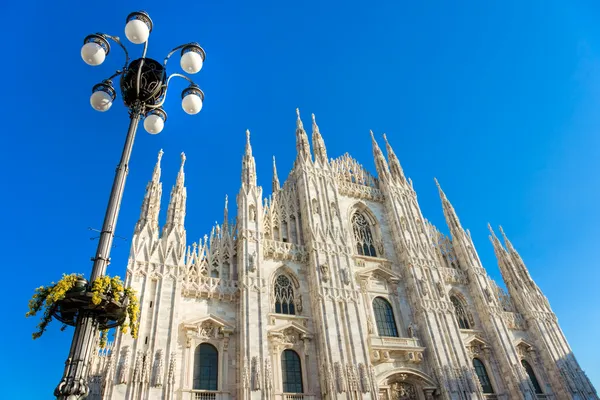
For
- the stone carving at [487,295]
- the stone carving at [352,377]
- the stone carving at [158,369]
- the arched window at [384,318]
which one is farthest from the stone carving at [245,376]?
the stone carving at [487,295]

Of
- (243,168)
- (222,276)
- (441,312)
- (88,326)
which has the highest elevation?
(243,168)

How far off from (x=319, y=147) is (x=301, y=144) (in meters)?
1.61

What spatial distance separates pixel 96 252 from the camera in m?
7.92

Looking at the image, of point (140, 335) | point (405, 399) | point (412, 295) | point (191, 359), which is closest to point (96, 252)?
point (140, 335)

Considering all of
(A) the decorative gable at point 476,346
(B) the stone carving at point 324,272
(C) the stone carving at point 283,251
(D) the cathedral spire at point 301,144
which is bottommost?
(A) the decorative gable at point 476,346

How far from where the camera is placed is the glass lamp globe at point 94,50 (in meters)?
9.14

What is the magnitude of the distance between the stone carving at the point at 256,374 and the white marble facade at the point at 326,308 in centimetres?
6

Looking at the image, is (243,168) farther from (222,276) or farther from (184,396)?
(184,396)

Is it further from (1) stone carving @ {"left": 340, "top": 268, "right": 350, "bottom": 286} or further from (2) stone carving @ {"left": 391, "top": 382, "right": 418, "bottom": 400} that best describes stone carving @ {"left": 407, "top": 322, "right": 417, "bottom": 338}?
(1) stone carving @ {"left": 340, "top": 268, "right": 350, "bottom": 286}

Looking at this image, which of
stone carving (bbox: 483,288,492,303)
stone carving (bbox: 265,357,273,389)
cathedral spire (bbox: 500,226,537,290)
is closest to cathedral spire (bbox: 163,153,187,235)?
stone carving (bbox: 265,357,273,389)

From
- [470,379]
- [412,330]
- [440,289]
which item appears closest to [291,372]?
[412,330]

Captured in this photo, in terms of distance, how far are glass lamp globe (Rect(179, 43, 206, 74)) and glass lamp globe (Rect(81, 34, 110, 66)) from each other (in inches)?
72.2

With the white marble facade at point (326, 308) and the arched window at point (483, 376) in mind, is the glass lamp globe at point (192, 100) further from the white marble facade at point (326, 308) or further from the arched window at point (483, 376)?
the arched window at point (483, 376)

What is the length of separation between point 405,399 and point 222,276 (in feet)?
39.1
